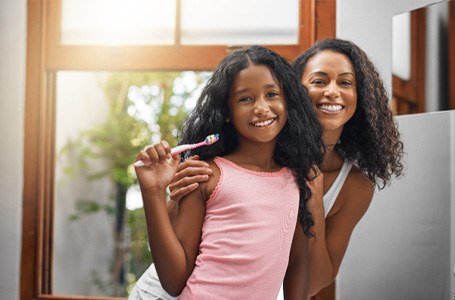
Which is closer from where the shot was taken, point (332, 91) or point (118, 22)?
point (332, 91)

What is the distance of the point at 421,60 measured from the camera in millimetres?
1732

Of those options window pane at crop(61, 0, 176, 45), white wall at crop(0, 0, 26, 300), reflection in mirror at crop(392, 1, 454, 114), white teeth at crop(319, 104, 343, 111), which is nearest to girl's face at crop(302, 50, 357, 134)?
white teeth at crop(319, 104, 343, 111)

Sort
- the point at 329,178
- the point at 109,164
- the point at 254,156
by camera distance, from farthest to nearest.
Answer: the point at 109,164
the point at 329,178
the point at 254,156

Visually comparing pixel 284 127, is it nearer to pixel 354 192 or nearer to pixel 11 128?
pixel 354 192

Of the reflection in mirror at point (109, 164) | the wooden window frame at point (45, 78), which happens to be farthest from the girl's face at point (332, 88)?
the reflection in mirror at point (109, 164)

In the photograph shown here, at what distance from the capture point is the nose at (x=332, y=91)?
1.39 m

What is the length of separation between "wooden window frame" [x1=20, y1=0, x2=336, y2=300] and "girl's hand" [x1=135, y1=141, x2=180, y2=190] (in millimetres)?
970

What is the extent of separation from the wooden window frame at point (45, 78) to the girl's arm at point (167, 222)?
96 centimetres

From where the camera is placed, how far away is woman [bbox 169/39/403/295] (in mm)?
1403

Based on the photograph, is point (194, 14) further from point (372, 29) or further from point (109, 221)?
point (109, 221)

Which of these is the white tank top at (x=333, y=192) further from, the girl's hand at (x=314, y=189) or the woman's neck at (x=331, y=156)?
the girl's hand at (x=314, y=189)

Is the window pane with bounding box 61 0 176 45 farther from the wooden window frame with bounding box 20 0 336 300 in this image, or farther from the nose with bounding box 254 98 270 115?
the nose with bounding box 254 98 270 115

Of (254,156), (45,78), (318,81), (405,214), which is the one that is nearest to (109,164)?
(45,78)

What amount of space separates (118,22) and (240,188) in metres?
1.20
